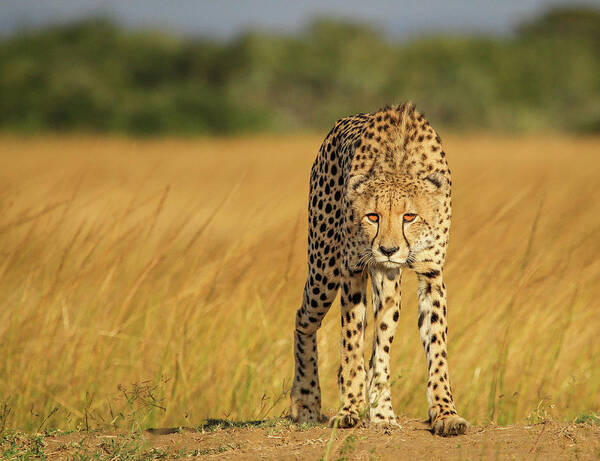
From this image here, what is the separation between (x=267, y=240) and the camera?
5531mm

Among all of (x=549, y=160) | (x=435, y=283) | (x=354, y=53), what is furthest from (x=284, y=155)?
(x=354, y=53)

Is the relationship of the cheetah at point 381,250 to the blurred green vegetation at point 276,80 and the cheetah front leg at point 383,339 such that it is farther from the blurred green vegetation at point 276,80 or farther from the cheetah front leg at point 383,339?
the blurred green vegetation at point 276,80

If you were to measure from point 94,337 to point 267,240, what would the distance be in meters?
1.36

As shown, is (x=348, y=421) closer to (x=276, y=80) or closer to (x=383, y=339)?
(x=383, y=339)

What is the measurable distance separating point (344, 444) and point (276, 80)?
28861 mm

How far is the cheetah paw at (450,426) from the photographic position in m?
3.24

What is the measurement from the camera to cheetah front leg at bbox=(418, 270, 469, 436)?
328 cm

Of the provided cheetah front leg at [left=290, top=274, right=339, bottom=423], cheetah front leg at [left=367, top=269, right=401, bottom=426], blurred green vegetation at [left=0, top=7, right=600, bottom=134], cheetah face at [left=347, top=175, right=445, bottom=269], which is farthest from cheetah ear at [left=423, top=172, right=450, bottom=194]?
blurred green vegetation at [left=0, top=7, right=600, bottom=134]

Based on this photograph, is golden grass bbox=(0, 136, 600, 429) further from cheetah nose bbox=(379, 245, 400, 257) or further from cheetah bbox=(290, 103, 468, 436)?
cheetah nose bbox=(379, 245, 400, 257)

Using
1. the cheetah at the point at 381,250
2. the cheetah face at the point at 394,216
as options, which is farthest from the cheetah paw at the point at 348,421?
the cheetah face at the point at 394,216

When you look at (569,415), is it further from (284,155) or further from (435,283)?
(284,155)

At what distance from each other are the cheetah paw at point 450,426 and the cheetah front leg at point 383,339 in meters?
0.23

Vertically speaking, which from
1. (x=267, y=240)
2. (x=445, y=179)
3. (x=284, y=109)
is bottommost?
(x=267, y=240)

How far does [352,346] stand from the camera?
3.72m
